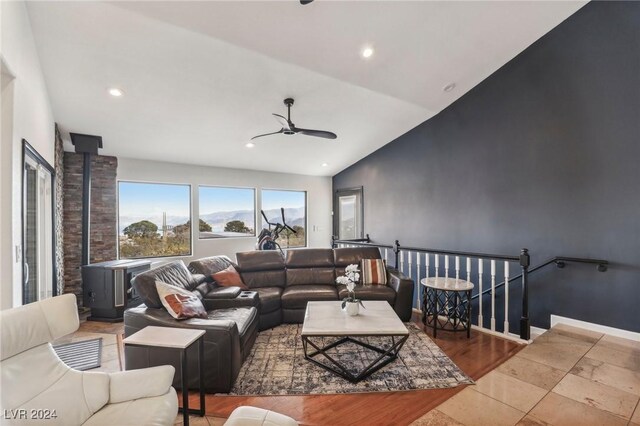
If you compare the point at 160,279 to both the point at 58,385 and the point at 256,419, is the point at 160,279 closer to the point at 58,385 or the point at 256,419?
the point at 58,385

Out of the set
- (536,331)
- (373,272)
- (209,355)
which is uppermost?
(373,272)

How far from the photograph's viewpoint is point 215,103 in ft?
12.5

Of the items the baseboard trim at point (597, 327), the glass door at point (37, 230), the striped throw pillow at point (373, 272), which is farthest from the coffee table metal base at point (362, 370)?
the glass door at point (37, 230)

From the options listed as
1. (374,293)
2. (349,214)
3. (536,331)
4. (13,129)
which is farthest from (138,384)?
(349,214)

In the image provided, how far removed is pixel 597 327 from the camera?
125 inches

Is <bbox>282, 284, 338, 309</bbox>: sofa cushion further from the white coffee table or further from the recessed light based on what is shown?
the recessed light

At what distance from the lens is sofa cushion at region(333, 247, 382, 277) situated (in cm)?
453

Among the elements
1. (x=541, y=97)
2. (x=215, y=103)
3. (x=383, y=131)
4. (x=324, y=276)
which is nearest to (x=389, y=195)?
(x=383, y=131)

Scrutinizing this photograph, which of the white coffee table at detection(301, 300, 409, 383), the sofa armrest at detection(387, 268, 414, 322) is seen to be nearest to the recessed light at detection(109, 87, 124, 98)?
the white coffee table at detection(301, 300, 409, 383)

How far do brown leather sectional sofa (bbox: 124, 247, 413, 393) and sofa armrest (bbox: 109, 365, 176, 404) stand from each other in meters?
0.75

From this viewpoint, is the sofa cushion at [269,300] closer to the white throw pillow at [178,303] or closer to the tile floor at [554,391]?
the white throw pillow at [178,303]

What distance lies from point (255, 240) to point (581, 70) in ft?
20.5

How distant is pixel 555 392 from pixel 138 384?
2.81 meters

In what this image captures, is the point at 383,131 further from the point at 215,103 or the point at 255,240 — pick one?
the point at 255,240
